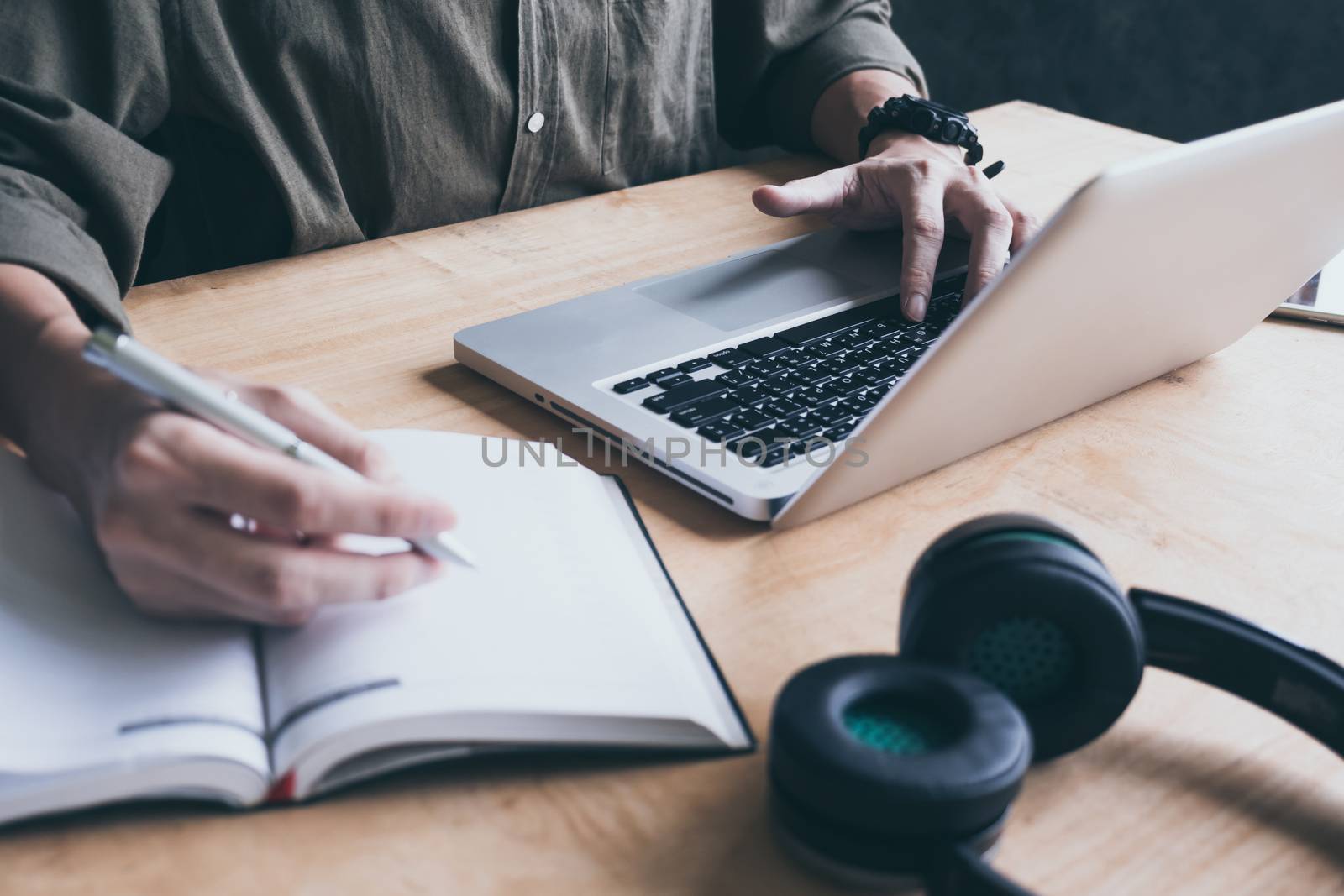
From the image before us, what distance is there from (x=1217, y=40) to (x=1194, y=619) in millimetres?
2383

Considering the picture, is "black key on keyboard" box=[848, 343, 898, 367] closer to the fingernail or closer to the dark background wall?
the fingernail

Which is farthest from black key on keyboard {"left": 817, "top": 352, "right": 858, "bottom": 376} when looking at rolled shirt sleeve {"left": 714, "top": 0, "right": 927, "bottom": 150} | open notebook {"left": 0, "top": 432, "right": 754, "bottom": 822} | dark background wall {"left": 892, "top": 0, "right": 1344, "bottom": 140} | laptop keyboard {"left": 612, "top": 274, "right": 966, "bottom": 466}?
dark background wall {"left": 892, "top": 0, "right": 1344, "bottom": 140}

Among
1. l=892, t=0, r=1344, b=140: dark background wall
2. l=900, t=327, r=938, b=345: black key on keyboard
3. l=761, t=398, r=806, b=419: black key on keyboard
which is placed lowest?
l=892, t=0, r=1344, b=140: dark background wall

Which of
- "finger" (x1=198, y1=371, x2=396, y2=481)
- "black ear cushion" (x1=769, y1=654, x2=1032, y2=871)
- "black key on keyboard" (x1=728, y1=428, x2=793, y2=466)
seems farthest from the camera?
"black key on keyboard" (x1=728, y1=428, x2=793, y2=466)

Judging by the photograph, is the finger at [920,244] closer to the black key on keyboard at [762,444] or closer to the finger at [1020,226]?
the finger at [1020,226]

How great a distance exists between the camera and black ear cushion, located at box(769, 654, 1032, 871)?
0.34 metres

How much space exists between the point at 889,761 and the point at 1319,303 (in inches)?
27.2

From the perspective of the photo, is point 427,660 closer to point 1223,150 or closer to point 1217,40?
point 1223,150

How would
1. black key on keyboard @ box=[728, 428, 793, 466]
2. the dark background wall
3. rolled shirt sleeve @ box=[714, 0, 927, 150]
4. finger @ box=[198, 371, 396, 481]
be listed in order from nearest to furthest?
finger @ box=[198, 371, 396, 481] → black key on keyboard @ box=[728, 428, 793, 466] → rolled shirt sleeve @ box=[714, 0, 927, 150] → the dark background wall

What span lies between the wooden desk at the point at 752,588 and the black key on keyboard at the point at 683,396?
4 centimetres

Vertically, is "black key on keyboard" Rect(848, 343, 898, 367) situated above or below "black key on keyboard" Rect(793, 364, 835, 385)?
below

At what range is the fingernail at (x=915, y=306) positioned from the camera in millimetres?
762

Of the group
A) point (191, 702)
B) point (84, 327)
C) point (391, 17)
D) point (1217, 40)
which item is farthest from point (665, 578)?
point (1217, 40)

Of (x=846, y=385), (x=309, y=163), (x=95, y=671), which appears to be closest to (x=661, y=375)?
(x=846, y=385)
